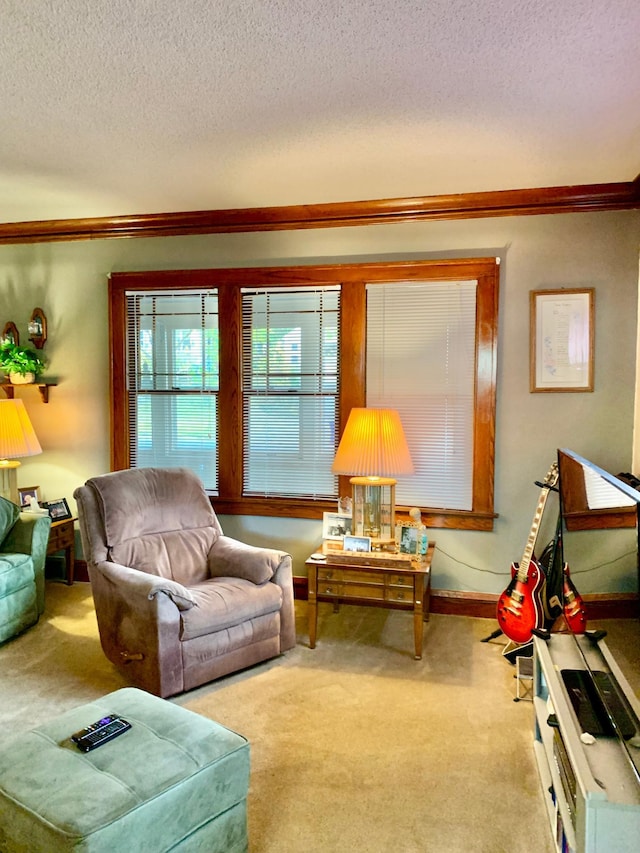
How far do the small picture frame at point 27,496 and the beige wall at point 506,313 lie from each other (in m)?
0.51

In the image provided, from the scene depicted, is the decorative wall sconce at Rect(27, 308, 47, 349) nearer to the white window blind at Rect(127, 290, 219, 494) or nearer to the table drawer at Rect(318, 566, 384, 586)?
the white window blind at Rect(127, 290, 219, 494)

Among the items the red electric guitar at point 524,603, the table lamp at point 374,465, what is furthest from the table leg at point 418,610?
the red electric guitar at point 524,603

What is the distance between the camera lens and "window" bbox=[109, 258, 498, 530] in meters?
3.75

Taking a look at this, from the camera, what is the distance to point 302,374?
4043 mm

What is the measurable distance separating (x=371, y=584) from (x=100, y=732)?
1.71 metres

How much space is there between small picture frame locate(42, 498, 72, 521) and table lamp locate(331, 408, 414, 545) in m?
2.14

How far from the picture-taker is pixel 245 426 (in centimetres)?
418

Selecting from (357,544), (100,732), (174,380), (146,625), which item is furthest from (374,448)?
(100,732)

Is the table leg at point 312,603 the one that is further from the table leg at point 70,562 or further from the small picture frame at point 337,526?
the table leg at point 70,562

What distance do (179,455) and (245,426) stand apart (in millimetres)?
544

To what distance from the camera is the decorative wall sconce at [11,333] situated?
448 cm

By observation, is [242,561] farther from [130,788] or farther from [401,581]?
[130,788]

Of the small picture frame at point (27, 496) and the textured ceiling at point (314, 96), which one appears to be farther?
the small picture frame at point (27, 496)

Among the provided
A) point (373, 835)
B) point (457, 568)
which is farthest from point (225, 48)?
point (457, 568)
